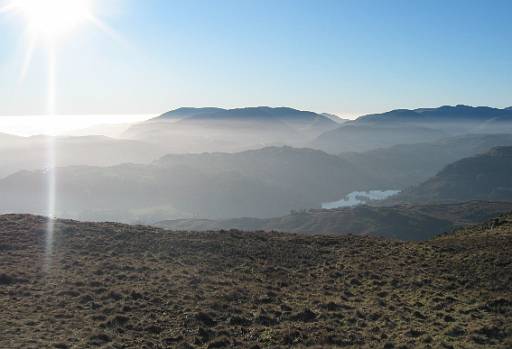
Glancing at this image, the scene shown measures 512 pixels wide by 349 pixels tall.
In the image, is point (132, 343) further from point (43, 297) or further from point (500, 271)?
point (500, 271)

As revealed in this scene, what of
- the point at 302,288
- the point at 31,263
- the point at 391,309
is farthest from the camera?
the point at 31,263

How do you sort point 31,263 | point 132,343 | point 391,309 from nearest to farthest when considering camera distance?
point 132,343 < point 391,309 < point 31,263

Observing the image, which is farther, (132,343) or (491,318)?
(491,318)

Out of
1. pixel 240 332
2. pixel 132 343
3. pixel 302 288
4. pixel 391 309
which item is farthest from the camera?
pixel 302 288

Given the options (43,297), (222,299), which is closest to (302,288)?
(222,299)

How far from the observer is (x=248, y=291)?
3008cm

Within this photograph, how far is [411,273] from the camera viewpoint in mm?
34188

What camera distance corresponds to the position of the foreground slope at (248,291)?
74.7 ft

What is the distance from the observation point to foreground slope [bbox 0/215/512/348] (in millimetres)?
22781

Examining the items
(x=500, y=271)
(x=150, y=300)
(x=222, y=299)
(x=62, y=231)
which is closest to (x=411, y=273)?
(x=500, y=271)

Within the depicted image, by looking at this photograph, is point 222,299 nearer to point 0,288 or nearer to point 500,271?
point 0,288

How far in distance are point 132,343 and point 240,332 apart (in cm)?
563

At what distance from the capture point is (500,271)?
104 feet

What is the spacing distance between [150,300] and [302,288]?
35.0ft
